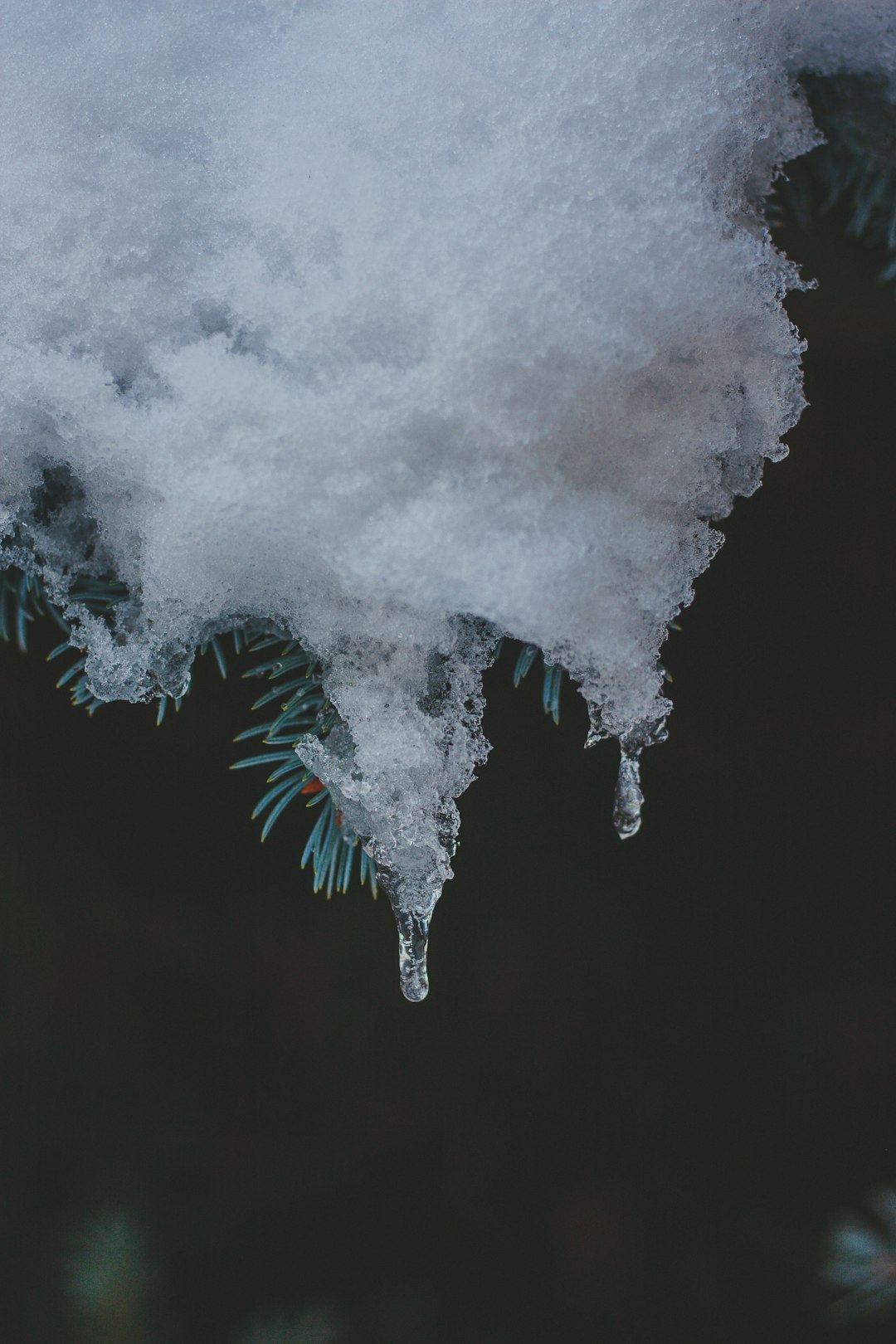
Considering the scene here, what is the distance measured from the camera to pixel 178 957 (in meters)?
1.36

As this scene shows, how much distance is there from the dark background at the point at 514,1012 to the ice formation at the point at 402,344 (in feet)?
2.49

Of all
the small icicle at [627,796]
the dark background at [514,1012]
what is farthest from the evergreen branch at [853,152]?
the dark background at [514,1012]

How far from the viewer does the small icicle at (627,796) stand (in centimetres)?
42

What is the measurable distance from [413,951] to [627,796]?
122mm

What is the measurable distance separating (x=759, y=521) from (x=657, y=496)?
802mm

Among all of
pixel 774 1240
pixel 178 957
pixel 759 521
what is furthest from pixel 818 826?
pixel 178 957

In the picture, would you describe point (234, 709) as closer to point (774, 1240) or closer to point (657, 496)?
point (657, 496)

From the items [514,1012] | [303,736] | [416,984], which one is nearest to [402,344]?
[303,736]

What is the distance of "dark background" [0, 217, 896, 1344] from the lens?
4.03ft

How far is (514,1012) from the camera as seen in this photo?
1.41m

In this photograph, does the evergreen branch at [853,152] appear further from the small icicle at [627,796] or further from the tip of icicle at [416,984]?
the tip of icicle at [416,984]

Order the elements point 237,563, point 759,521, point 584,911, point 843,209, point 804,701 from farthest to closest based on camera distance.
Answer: point 584,911, point 804,701, point 759,521, point 843,209, point 237,563

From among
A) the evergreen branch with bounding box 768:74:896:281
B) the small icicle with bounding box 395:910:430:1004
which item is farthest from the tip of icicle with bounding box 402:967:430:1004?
the evergreen branch with bounding box 768:74:896:281

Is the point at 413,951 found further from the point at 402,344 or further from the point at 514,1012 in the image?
the point at 514,1012
